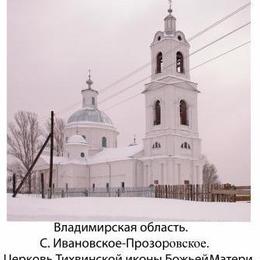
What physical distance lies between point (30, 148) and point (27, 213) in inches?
330

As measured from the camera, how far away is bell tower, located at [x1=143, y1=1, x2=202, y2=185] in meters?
20.9

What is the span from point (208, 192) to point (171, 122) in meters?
9.12

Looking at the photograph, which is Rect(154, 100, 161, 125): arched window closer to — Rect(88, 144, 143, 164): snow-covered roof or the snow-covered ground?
Rect(88, 144, 143, 164): snow-covered roof

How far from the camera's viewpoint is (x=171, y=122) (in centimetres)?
2130

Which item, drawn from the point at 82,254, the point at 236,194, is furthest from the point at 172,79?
the point at 82,254

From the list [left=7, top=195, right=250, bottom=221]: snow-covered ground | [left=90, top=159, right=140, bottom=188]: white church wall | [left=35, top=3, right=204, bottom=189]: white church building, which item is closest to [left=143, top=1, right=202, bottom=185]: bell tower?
[left=35, top=3, right=204, bottom=189]: white church building


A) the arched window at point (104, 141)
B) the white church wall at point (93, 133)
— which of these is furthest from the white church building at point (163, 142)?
the arched window at point (104, 141)

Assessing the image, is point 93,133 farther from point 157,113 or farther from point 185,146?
point 185,146

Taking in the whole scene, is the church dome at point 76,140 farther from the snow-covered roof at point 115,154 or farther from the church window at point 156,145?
the church window at point 156,145

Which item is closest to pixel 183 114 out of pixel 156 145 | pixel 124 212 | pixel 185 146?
pixel 185 146

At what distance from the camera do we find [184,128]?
21188mm
